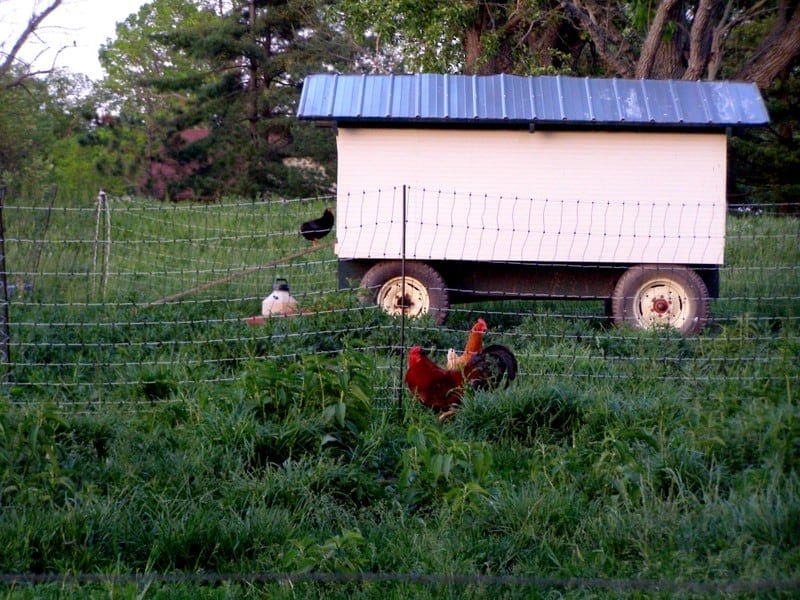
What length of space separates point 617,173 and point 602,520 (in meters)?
5.67

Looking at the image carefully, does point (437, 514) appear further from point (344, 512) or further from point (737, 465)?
point (737, 465)

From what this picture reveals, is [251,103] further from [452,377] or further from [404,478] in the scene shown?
[404,478]

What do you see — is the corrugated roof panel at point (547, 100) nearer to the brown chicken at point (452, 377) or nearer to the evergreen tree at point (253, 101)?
the brown chicken at point (452, 377)

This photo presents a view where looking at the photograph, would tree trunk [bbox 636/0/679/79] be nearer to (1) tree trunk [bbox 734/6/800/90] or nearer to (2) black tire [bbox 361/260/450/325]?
(1) tree trunk [bbox 734/6/800/90]

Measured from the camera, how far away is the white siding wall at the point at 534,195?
9.33 metres

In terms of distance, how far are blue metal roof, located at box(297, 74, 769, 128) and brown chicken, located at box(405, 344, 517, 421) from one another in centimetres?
352

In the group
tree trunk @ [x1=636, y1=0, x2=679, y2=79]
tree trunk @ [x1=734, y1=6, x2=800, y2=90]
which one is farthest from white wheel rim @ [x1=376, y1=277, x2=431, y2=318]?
tree trunk @ [x1=734, y1=6, x2=800, y2=90]

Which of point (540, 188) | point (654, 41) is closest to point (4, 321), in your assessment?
point (540, 188)

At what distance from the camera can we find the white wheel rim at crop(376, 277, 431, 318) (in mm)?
9430

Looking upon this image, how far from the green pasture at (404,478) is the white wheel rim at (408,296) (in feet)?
8.03

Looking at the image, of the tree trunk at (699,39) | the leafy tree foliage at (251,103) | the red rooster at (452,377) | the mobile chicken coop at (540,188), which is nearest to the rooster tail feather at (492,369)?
the red rooster at (452,377)

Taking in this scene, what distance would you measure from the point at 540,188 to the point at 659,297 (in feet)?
5.30

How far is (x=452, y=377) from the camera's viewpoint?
21.2ft

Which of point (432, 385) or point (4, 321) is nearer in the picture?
point (432, 385)
